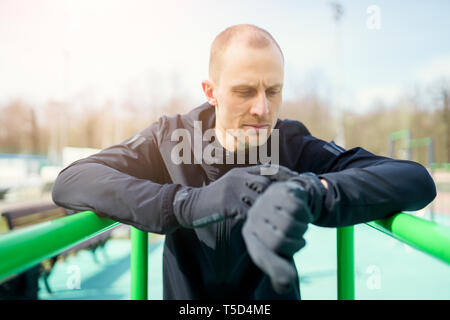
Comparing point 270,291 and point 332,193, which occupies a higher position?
point 332,193

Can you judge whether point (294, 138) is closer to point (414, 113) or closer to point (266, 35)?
point (266, 35)

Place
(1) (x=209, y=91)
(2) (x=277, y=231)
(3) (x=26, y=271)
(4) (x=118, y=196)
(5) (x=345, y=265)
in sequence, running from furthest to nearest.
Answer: (3) (x=26, y=271)
(1) (x=209, y=91)
(5) (x=345, y=265)
(4) (x=118, y=196)
(2) (x=277, y=231)

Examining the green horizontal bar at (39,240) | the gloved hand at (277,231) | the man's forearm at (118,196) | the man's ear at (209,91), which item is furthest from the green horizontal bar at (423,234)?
the man's ear at (209,91)

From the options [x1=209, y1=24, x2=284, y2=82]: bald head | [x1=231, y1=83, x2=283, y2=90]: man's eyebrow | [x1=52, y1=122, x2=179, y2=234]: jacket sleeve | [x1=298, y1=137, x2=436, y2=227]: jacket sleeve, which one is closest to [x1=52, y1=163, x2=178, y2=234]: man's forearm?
[x1=52, y1=122, x2=179, y2=234]: jacket sleeve

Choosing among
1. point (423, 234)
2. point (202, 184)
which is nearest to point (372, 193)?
point (423, 234)

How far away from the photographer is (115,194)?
0.75 m

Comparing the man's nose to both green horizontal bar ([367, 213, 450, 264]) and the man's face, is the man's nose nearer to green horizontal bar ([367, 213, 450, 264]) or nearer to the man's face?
the man's face

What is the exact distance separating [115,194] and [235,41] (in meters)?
0.66

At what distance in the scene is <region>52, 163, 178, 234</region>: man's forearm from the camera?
70 centimetres

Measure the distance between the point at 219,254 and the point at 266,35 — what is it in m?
0.76

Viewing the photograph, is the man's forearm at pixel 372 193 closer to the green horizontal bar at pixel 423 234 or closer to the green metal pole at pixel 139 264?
the green horizontal bar at pixel 423 234

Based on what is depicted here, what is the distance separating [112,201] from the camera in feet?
2.46

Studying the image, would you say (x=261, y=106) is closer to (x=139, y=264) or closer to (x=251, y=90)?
(x=251, y=90)
